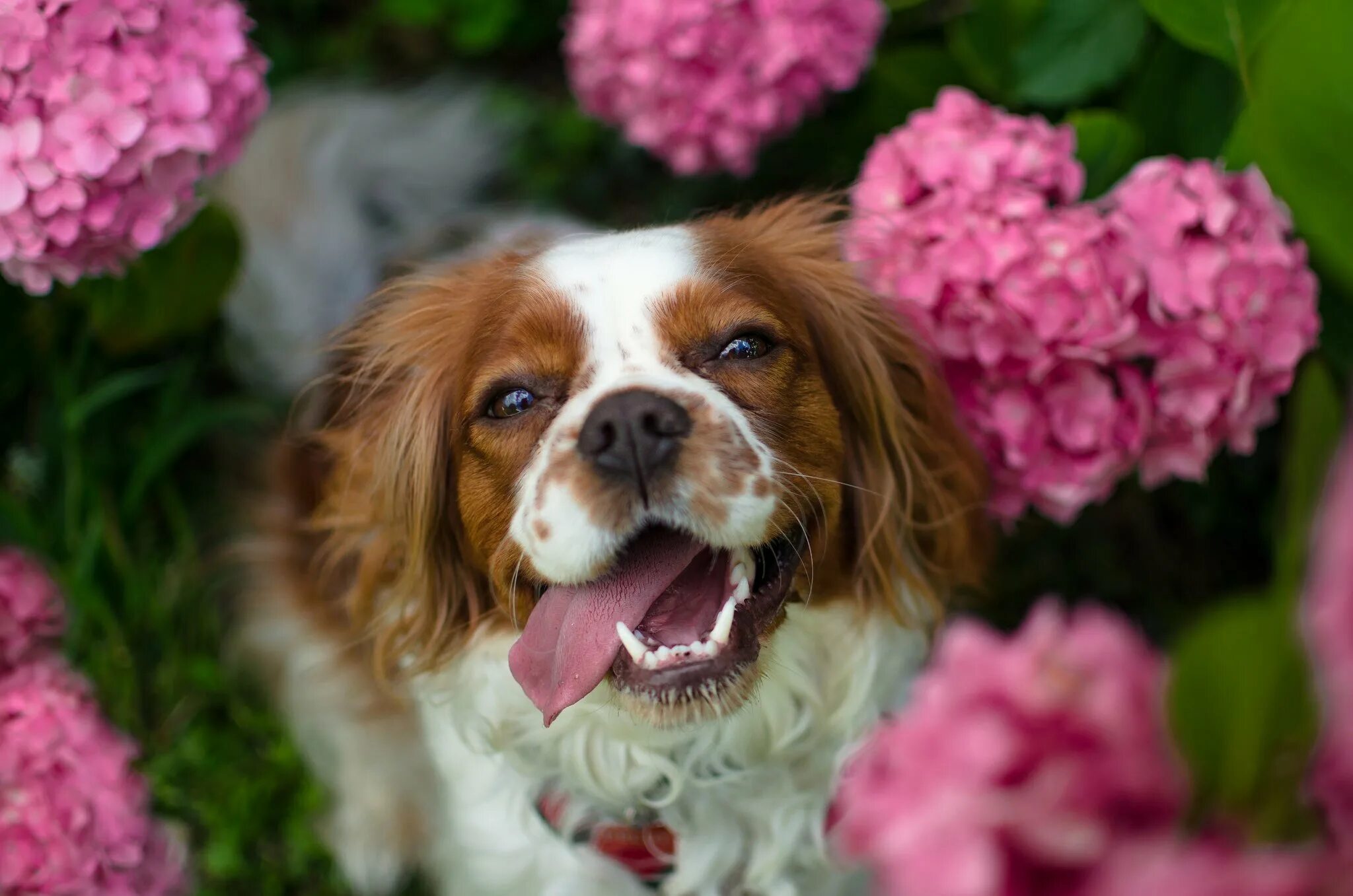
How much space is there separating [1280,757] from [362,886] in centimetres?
234

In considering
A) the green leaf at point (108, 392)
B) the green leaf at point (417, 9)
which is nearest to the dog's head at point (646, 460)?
the green leaf at point (108, 392)

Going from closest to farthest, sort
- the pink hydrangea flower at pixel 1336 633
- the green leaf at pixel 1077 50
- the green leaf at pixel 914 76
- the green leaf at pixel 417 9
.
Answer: the pink hydrangea flower at pixel 1336 633
the green leaf at pixel 1077 50
the green leaf at pixel 914 76
the green leaf at pixel 417 9

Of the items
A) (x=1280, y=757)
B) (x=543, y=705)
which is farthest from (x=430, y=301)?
(x=1280, y=757)

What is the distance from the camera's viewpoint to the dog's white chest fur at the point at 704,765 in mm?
1708

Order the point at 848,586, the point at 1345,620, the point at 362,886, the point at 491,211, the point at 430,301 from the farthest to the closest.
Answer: the point at 491,211, the point at 362,886, the point at 430,301, the point at 848,586, the point at 1345,620

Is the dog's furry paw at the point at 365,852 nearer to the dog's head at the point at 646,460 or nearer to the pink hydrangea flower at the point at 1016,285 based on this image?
the dog's head at the point at 646,460

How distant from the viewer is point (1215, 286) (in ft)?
4.77

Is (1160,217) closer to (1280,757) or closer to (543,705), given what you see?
(543,705)

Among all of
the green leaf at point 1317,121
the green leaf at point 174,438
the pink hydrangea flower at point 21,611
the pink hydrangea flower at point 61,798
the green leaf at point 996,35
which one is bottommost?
the green leaf at point 174,438

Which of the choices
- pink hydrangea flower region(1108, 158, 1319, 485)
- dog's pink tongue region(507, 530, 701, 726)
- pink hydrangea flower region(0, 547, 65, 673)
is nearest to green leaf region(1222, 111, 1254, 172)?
pink hydrangea flower region(1108, 158, 1319, 485)

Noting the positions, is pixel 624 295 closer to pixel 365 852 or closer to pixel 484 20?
pixel 365 852

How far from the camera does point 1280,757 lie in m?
0.48

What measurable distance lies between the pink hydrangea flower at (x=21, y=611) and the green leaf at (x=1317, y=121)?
1.68 metres

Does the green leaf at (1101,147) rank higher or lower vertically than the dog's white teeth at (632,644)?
higher
